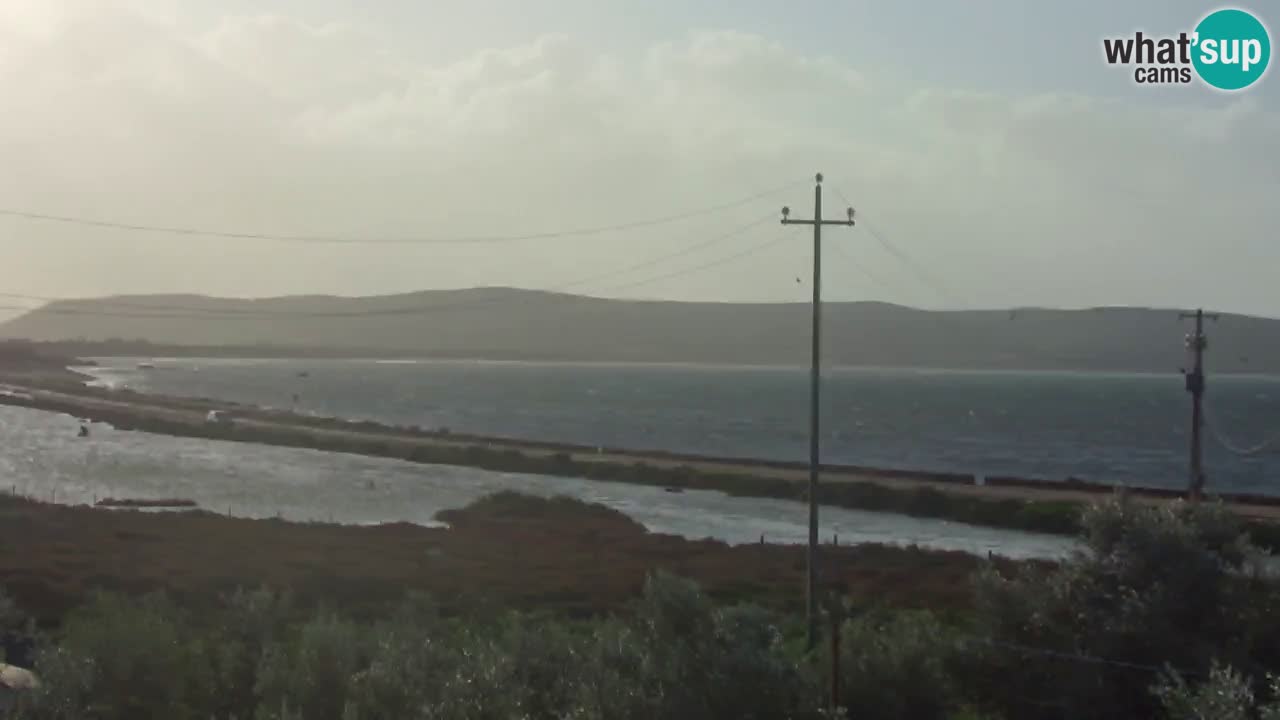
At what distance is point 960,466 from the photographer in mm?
90500

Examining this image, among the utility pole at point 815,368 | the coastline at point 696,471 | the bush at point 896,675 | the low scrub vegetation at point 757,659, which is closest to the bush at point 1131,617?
the low scrub vegetation at point 757,659

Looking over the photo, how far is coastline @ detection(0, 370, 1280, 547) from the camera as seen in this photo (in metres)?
59.2

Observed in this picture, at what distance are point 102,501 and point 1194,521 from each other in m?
53.3

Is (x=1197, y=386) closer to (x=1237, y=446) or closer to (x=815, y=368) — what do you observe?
(x=815, y=368)

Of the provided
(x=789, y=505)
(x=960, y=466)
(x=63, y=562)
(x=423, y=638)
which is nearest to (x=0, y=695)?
(x=423, y=638)

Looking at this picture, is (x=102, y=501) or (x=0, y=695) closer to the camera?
(x=0, y=695)

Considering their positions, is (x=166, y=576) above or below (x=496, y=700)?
below

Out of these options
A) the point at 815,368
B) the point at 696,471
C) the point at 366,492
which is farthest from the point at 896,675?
the point at 696,471

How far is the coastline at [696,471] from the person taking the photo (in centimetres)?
5925

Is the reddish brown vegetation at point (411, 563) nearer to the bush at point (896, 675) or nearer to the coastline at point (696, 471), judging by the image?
the coastline at point (696, 471)

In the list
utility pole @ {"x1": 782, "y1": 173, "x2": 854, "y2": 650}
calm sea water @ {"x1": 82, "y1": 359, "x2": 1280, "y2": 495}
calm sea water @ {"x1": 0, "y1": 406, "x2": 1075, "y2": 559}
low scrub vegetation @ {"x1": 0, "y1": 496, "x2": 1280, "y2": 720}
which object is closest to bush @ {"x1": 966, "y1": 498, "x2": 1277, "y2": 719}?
low scrub vegetation @ {"x1": 0, "y1": 496, "x2": 1280, "y2": 720}

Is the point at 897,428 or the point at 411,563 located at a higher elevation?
the point at 897,428

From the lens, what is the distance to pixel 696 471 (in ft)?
247

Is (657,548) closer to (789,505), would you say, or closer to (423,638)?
(789,505)
